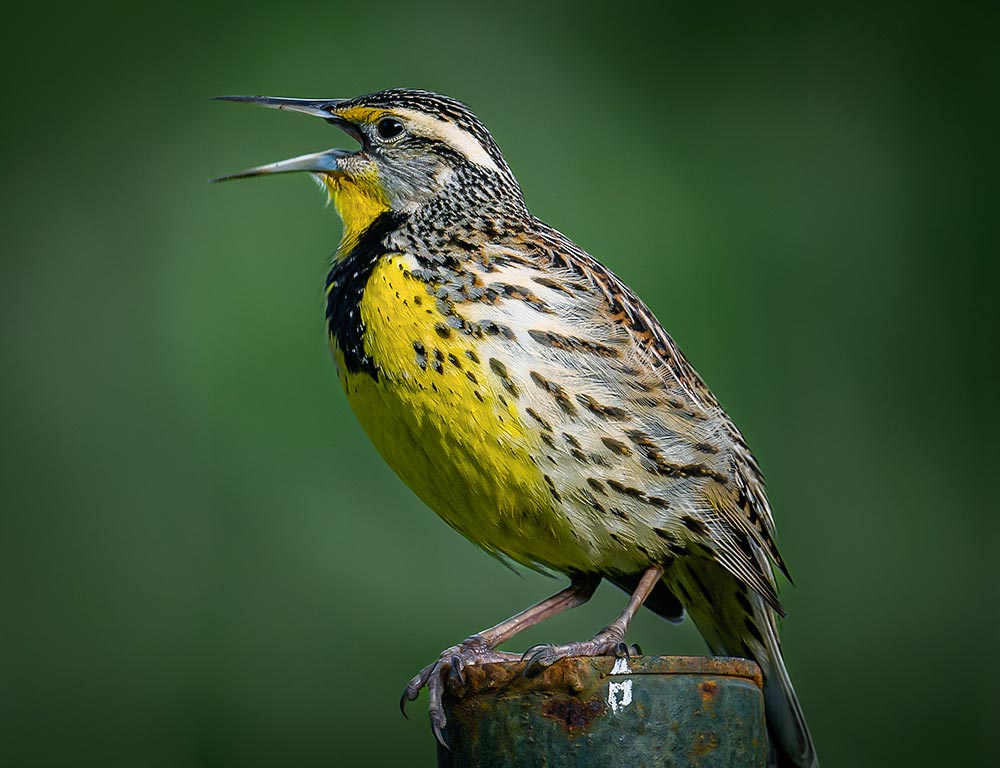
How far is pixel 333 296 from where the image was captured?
304 centimetres

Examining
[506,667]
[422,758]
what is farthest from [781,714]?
[422,758]

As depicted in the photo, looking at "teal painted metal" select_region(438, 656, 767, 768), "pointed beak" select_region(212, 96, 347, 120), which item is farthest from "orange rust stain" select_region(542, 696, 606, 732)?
"pointed beak" select_region(212, 96, 347, 120)

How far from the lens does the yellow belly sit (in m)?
2.74

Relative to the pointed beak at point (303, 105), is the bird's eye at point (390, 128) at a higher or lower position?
lower

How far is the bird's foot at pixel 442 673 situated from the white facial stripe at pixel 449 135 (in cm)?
111

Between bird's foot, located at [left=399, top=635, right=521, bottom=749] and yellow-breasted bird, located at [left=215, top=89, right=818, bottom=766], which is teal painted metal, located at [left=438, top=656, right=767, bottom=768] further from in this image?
yellow-breasted bird, located at [left=215, top=89, right=818, bottom=766]

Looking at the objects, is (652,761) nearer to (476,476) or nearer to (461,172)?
(476,476)

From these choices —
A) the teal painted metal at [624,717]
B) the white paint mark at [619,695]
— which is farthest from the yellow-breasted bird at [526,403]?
the white paint mark at [619,695]

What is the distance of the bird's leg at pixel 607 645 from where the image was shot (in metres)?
2.32

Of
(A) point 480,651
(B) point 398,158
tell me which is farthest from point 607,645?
(B) point 398,158

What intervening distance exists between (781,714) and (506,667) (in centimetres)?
84

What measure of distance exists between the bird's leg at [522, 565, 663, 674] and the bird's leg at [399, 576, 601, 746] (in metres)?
0.12

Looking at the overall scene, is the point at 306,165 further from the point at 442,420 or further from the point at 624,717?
the point at 624,717

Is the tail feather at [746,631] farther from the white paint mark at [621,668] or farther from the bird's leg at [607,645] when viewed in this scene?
the white paint mark at [621,668]
